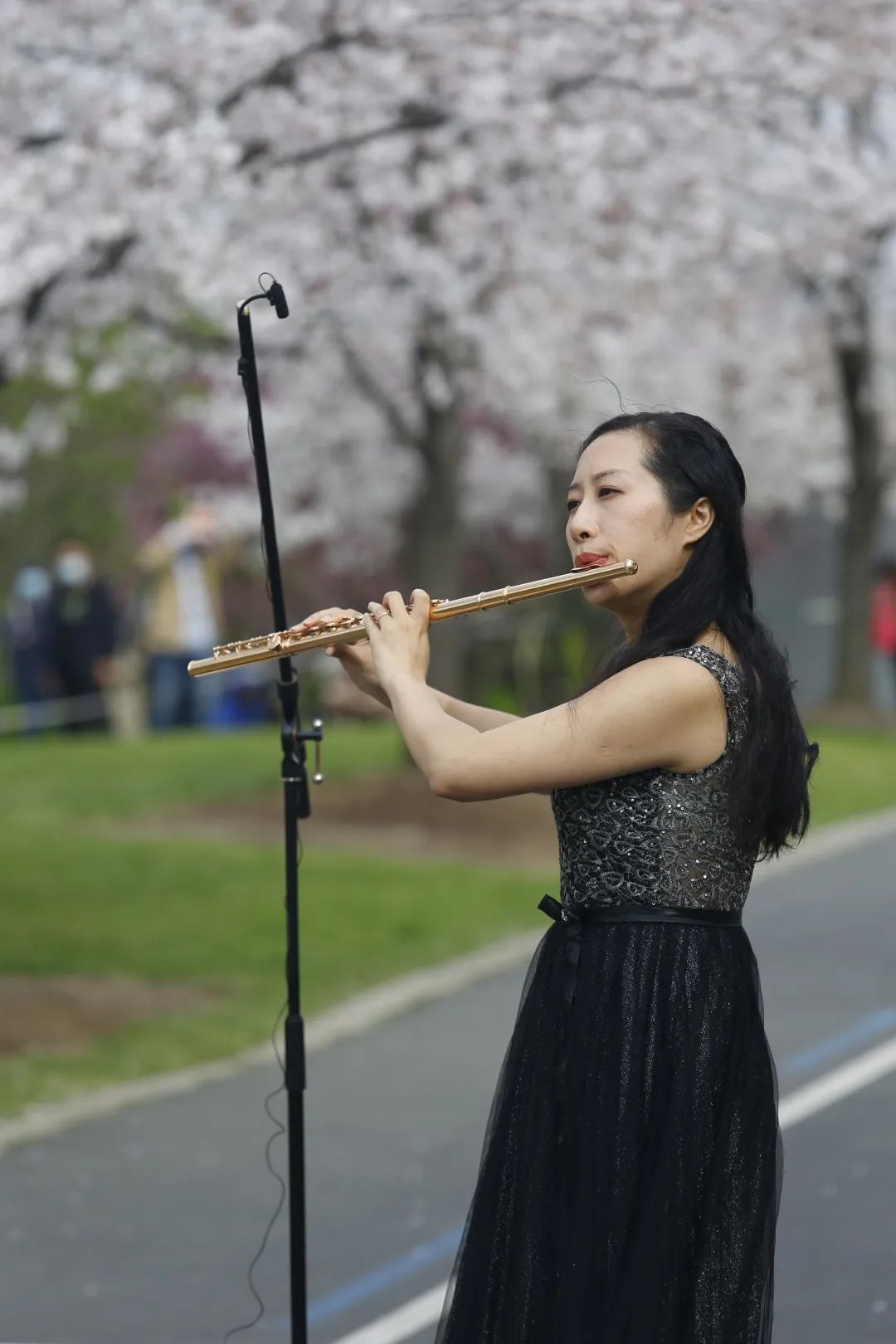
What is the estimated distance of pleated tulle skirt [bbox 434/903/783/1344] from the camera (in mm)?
3504

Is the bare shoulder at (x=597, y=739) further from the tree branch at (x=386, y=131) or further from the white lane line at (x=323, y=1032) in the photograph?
the tree branch at (x=386, y=131)

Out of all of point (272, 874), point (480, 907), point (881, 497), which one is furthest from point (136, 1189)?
point (881, 497)

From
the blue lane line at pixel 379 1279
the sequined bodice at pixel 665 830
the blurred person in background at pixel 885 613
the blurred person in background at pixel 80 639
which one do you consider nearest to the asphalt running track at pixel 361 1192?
the blue lane line at pixel 379 1279

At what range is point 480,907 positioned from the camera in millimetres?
11156

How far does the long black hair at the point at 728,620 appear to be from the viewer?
354 centimetres

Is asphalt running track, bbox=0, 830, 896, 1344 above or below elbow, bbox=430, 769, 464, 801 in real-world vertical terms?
below

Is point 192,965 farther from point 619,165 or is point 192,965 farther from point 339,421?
point 339,421

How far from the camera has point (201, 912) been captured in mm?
11039

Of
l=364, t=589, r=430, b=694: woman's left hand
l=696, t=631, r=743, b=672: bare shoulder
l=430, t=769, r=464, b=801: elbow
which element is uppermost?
l=364, t=589, r=430, b=694: woman's left hand

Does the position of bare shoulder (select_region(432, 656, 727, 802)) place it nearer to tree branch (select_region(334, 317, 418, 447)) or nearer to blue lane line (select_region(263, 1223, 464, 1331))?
blue lane line (select_region(263, 1223, 464, 1331))

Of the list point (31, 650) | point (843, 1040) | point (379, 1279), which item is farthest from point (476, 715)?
point (31, 650)

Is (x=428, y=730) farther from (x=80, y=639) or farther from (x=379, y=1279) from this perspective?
(x=80, y=639)

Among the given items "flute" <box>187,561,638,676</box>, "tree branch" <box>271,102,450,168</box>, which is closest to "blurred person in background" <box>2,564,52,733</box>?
"tree branch" <box>271,102,450,168</box>

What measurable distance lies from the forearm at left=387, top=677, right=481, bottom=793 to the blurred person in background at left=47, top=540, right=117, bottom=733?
17688 millimetres
